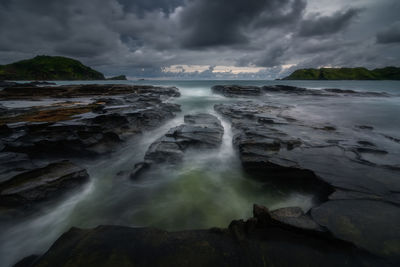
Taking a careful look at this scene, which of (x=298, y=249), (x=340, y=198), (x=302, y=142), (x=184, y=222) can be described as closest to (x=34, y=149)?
(x=184, y=222)

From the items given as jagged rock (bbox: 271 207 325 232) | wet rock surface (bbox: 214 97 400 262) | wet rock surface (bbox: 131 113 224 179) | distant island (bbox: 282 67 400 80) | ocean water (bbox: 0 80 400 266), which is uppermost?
distant island (bbox: 282 67 400 80)

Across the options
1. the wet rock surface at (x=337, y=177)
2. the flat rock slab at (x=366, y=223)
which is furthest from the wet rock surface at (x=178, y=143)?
the flat rock slab at (x=366, y=223)

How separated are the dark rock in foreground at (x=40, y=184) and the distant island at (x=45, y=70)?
15271 centimetres

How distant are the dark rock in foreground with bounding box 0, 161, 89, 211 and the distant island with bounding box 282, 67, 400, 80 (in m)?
170

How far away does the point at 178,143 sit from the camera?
24.4 ft

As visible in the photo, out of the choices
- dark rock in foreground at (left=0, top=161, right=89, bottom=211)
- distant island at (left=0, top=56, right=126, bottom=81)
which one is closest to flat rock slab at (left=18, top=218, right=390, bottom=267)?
dark rock in foreground at (left=0, top=161, right=89, bottom=211)

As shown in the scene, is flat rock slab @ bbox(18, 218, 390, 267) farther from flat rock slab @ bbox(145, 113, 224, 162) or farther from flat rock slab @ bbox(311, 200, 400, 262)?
flat rock slab @ bbox(145, 113, 224, 162)

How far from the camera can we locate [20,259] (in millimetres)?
3182

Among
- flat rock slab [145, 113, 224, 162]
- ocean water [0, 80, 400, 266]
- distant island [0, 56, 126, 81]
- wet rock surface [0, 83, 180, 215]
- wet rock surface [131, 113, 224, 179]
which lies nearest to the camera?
ocean water [0, 80, 400, 266]

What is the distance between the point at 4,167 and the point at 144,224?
4491mm

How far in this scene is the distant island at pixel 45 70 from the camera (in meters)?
118

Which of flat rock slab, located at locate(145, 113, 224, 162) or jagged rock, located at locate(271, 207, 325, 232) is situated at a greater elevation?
jagged rock, located at locate(271, 207, 325, 232)

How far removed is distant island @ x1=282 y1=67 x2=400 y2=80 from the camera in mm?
125938

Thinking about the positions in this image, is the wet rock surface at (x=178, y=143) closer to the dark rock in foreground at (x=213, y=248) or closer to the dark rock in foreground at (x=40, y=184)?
the dark rock in foreground at (x=40, y=184)
